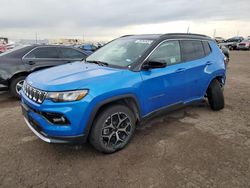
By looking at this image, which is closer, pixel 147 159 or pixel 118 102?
pixel 147 159

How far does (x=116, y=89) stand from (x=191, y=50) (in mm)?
2170

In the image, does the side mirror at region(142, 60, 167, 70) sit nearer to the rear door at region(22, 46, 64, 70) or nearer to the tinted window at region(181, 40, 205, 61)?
the tinted window at region(181, 40, 205, 61)

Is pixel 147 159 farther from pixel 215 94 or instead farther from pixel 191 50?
pixel 215 94

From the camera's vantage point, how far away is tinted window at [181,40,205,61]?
14.3 ft

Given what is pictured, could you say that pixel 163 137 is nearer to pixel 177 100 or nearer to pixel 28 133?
pixel 177 100

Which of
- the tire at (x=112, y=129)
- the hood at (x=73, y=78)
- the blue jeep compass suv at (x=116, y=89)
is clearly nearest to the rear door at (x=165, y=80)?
the blue jeep compass suv at (x=116, y=89)

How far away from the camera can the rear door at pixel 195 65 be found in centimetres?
431

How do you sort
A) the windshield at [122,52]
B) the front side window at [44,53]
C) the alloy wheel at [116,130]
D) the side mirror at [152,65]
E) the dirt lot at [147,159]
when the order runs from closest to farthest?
the dirt lot at [147,159] → the alloy wheel at [116,130] → the side mirror at [152,65] → the windshield at [122,52] → the front side window at [44,53]

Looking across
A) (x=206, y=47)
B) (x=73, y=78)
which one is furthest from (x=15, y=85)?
(x=206, y=47)

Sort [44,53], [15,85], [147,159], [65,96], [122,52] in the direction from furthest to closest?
[44,53]
[15,85]
[122,52]
[147,159]
[65,96]

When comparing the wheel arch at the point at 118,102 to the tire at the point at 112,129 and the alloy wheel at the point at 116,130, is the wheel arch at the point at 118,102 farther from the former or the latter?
the alloy wheel at the point at 116,130

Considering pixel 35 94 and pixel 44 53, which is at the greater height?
pixel 44 53

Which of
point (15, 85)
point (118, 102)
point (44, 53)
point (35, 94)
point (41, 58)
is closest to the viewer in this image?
point (35, 94)

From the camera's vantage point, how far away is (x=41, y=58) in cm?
653
